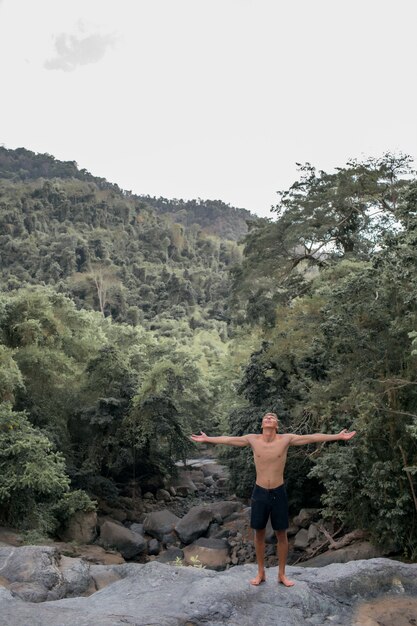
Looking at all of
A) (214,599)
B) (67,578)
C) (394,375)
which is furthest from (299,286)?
(214,599)

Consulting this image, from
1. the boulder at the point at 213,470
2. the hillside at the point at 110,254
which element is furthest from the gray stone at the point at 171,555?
the hillside at the point at 110,254

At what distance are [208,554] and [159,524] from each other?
10.1ft

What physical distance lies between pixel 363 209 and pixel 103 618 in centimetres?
1751

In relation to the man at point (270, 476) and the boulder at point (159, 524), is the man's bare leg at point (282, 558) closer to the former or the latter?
the man at point (270, 476)

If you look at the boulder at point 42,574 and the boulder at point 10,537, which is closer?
the boulder at point 42,574

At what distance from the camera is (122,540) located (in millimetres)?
16125

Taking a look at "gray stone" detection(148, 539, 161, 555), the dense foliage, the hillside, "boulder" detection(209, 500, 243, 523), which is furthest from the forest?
the hillside

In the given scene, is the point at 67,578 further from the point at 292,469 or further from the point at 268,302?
the point at 268,302

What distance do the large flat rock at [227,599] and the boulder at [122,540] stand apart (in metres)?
10.2

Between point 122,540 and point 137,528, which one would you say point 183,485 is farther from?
point 122,540

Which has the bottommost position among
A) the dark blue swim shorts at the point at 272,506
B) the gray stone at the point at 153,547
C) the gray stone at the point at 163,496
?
the gray stone at the point at 163,496

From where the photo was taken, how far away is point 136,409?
66.2 ft

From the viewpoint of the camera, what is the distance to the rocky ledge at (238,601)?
5230 millimetres

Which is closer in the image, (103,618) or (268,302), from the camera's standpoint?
(103,618)
